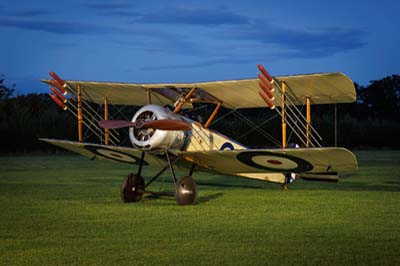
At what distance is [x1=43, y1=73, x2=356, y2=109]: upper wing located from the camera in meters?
12.4

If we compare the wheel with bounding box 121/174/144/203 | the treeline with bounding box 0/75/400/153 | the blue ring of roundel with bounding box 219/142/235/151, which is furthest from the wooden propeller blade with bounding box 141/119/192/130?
the treeline with bounding box 0/75/400/153

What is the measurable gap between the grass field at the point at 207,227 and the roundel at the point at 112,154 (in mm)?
777

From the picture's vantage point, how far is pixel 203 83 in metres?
13.3

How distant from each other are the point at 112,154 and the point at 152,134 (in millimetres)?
2853

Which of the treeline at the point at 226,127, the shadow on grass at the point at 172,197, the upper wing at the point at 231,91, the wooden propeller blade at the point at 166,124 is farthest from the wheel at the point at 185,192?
the treeline at the point at 226,127

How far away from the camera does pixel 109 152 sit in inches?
592

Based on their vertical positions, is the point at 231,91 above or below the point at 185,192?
above

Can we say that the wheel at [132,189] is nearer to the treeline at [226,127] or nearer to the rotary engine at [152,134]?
the rotary engine at [152,134]

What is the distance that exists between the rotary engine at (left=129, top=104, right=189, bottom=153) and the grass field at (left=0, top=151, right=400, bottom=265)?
3.40ft

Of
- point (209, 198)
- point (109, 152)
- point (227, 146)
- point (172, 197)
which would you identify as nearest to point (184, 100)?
point (227, 146)

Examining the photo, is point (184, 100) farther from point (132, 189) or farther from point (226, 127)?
point (226, 127)

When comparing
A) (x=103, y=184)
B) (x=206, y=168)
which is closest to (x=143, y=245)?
(x=206, y=168)

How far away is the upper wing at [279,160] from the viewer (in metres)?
11.8

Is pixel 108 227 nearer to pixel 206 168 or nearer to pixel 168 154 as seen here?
pixel 168 154
